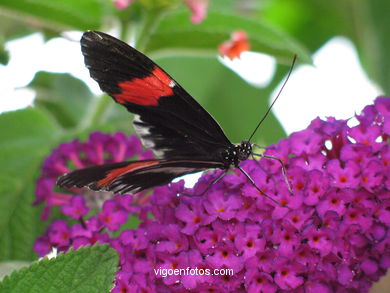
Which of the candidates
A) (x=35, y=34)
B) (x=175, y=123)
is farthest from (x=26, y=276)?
(x=35, y=34)

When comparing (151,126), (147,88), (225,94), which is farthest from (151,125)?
(225,94)

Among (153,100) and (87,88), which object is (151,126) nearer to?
(153,100)

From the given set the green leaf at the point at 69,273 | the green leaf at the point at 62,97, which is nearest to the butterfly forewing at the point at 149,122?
the green leaf at the point at 69,273

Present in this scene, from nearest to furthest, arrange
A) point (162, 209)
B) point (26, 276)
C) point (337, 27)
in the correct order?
1. point (26, 276)
2. point (162, 209)
3. point (337, 27)

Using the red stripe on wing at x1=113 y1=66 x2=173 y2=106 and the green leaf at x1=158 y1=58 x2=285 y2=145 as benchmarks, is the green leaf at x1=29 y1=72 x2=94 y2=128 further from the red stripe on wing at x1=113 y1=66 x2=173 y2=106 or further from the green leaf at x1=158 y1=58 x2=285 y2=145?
the red stripe on wing at x1=113 y1=66 x2=173 y2=106

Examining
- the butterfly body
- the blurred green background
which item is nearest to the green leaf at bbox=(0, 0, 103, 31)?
the blurred green background

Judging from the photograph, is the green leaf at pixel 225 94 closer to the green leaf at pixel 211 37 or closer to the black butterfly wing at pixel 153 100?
the green leaf at pixel 211 37

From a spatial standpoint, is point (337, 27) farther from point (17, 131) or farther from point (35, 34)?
point (17, 131)
